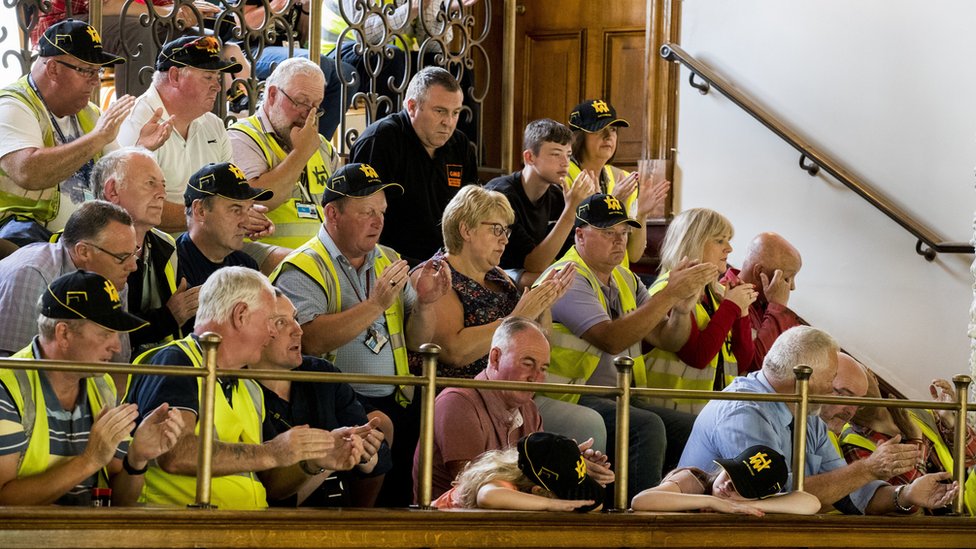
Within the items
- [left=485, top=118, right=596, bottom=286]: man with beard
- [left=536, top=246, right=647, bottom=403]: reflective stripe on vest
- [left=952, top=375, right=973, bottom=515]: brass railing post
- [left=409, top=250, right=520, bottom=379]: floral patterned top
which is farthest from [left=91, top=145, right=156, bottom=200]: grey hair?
[left=952, top=375, right=973, bottom=515]: brass railing post

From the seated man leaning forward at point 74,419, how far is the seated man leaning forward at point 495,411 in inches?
33.8

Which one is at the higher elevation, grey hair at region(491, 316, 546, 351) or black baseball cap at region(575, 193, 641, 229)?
black baseball cap at region(575, 193, 641, 229)

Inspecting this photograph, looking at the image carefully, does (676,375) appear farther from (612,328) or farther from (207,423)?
(207,423)

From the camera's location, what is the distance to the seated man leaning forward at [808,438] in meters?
4.39

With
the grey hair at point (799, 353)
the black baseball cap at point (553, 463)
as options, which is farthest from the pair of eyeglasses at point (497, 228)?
the black baseball cap at point (553, 463)

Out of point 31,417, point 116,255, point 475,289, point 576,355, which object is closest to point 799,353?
point 576,355

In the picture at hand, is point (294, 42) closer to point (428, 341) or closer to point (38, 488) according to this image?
point (428, 341)

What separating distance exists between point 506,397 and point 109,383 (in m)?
1.18

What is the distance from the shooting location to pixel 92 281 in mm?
3471

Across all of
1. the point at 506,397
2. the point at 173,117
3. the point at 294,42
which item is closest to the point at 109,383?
the point at 506,397

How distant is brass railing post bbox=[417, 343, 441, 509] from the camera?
3711mm

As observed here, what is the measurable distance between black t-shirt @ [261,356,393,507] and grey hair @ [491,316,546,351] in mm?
432

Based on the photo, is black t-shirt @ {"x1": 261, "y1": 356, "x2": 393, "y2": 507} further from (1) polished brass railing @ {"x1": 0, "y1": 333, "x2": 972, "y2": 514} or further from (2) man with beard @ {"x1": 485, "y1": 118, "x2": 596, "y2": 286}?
(2) man with beard @ {"x1": 485, "y1": 118, "x2": 596, "y2": 286}

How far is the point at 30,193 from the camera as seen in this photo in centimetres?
458
